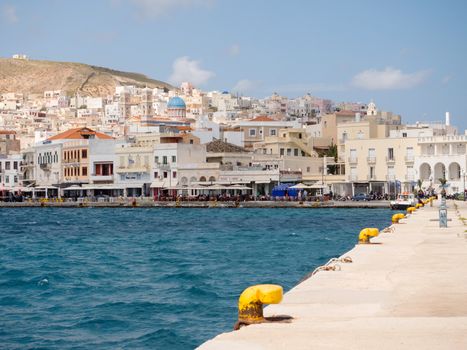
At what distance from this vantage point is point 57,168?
101438 mm

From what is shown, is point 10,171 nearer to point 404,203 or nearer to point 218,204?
point 218,204

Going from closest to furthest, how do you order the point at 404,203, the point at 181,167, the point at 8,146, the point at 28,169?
the point at 404,203, the point at 181,167, the point at 28,169, the point at 8,146

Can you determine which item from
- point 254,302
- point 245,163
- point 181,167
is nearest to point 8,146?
point 181,167

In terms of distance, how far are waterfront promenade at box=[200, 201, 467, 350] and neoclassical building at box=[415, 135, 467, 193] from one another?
65.5 metres

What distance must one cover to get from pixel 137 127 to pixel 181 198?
31.9 m

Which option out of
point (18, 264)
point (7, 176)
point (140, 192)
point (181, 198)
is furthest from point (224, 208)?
point (18, 264)

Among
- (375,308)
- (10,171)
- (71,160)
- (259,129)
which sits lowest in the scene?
(375,308)

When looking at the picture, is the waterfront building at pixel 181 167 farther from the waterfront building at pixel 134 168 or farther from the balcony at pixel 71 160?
the balcony at pixel 71 160

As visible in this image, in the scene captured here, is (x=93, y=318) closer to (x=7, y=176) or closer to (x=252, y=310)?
(x=252, y=310)

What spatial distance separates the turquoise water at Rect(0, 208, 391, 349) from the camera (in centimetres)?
1638

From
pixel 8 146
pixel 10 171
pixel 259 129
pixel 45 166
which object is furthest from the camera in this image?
pixel 8 146

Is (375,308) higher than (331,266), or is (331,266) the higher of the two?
(331,266)

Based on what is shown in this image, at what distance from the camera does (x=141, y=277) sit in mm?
25438

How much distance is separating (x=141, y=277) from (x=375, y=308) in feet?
50.3
